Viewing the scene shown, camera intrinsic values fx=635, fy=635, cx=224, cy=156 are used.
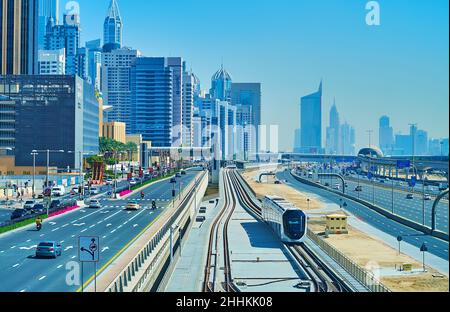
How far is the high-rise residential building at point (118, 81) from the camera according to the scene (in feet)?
453

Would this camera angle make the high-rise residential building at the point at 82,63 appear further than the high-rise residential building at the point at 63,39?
No

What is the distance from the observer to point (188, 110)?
13150cm

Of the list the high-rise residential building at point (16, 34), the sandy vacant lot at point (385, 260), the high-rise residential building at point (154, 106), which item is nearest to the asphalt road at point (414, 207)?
the sandy vacant lot at point (385, 260)

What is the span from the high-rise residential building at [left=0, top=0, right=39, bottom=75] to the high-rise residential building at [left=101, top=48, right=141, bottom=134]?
62.9m

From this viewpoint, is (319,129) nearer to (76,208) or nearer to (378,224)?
(378,224)

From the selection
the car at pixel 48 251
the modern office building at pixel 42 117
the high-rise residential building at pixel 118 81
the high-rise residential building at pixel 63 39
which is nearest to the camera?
the car at pixel 48 251

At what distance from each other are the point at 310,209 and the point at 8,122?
27.7 metres

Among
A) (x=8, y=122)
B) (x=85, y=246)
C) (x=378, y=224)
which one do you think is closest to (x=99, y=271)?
(x=85, y=246)

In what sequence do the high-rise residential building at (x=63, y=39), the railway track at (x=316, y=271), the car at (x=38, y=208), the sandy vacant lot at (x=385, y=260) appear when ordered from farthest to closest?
the high-rise residential building at (x=63, y=39), the car at (x=38, y=208), the sandy vacant lot at (x=385, y=260), the railway track at (x=316, y=271)

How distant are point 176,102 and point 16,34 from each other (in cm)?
5120

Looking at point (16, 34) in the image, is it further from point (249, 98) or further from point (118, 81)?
point (118, 81)

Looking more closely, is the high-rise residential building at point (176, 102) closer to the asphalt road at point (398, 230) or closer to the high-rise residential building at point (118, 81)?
the high-rise residential building at point (118, 81)

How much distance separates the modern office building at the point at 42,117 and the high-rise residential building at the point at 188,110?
6004cm

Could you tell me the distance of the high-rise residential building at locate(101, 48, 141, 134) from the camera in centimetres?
13812
